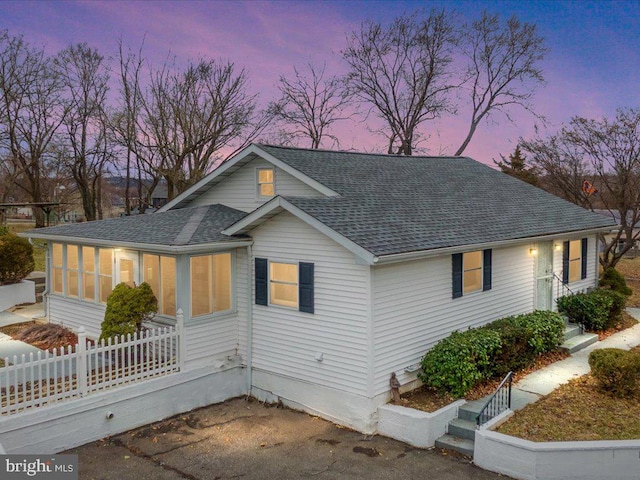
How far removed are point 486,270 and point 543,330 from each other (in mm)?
2038

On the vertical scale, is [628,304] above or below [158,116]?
below

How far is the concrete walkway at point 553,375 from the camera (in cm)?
1066

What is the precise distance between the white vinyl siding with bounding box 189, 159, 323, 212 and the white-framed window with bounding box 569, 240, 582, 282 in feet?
31.1

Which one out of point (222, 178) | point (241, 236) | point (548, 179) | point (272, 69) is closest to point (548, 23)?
point (548, 179)

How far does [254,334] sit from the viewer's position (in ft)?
38.3

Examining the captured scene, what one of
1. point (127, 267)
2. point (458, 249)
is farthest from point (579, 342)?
point (127, 267)

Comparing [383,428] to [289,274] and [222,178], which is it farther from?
[222,178]

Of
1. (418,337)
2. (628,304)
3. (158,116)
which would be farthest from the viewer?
(158,116)

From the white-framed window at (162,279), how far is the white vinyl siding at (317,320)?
1.88 m

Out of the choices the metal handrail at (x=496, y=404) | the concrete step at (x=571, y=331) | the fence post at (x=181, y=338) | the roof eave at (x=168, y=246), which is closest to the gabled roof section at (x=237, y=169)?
the roof eave at (x=168, y=246)

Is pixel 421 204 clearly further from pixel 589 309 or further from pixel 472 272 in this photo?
pixel 589 309

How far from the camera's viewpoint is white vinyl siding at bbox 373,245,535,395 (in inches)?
392

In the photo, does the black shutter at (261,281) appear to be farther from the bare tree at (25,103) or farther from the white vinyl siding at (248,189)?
the bare tree at (25,103)

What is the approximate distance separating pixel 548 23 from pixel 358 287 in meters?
32.0
